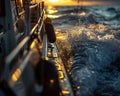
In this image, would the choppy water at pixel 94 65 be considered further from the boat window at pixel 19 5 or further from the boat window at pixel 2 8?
the boat window at pixel 2 8

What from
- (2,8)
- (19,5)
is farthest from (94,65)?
(2,8)

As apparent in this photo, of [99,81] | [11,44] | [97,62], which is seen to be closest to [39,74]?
[11,44]

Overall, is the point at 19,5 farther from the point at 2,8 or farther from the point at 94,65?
the point at 94,65

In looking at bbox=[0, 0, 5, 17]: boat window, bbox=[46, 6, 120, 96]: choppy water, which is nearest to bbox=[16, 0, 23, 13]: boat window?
bbox=[0, 0, 5, 17]: boat window

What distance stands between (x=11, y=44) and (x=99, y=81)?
3.47 metres

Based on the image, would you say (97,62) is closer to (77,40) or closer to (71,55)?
(71,55)

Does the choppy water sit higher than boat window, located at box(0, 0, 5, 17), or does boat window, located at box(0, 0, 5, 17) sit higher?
boat window, located at box(0, 0, 5, 17)

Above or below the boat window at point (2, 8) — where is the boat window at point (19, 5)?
below

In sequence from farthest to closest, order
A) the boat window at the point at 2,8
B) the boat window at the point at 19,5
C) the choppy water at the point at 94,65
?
the choppy water at the point at 94,65, the boat window at the point at 19,5, the boat window at the point at 2,8

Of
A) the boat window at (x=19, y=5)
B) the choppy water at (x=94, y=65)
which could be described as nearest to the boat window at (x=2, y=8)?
the boat window at (x=19, y=5)

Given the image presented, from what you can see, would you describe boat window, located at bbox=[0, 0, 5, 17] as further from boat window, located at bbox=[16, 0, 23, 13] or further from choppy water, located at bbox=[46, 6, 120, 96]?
choppy water, located at bbox=[46, 6, 120, 96]

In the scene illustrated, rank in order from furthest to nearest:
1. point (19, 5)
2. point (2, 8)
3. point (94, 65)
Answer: point (94, 65)
point (19, 5)
point (2, 8)

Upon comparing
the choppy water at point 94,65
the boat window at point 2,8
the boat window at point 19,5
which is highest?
the boat window at point 2,8

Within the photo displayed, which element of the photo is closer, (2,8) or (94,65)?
(2,8)
